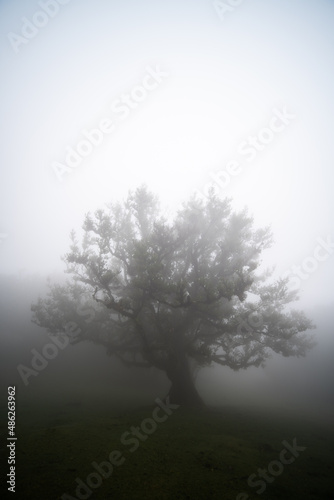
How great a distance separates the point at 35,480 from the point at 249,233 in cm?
1885

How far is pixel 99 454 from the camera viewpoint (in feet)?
31.3

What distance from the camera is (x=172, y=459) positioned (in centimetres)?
993

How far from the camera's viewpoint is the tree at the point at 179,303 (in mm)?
17266

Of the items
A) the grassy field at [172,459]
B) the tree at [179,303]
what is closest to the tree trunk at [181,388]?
the tree at [179,303]

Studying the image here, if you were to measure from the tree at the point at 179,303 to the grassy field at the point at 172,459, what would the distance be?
480 centimetres

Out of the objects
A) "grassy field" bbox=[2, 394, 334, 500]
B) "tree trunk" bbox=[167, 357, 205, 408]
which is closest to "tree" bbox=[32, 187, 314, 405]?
"tree trunk" bbox=[167, 357, 205, 408]

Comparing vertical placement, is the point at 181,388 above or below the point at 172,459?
below

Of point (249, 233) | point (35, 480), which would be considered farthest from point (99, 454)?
point (249, 233)

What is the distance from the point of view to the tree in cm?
1727

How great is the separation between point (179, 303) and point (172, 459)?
8555 mm

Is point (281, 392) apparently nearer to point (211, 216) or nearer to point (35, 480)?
point (211, 216)

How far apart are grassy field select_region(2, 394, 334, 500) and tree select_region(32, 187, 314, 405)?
15.7ft

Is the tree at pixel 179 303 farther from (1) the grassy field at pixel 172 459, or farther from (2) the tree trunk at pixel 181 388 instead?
(1) the grassy field at pixel 172 459

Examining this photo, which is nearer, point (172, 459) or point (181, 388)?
point (172, 459)
